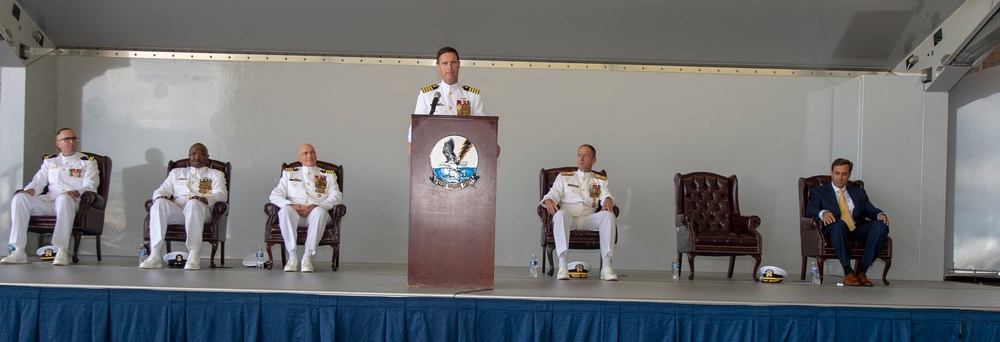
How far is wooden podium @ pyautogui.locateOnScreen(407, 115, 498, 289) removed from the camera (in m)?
4.88

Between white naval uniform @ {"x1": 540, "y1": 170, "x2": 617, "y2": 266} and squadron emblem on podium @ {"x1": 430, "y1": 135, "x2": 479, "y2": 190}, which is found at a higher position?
squadron emblem on podium @ {"x1": 430, "y1": 135, "x2": 479, "y2": 190}

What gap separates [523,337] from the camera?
4.64 m

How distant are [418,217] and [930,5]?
5.73m

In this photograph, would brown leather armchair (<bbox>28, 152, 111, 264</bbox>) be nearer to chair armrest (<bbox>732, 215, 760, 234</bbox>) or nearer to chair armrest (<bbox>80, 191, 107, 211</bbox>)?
chair armrest (<bbox>80, 191, 107, 211</bbox>)

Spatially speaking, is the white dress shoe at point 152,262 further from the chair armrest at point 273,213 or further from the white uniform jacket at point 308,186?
the white uniform jacket at point 308,186

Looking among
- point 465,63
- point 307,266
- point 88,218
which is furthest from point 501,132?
point 88,218

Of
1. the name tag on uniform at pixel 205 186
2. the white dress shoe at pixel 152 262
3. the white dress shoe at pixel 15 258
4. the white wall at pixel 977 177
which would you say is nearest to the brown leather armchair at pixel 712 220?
the white wall at pixel 977 177

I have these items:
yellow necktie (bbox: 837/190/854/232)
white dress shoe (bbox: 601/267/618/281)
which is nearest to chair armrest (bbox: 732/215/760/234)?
yellow necktie (bbox: 837/190/854/232)

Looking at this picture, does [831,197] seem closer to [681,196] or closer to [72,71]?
[681,196]

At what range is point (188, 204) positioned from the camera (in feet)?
22.9

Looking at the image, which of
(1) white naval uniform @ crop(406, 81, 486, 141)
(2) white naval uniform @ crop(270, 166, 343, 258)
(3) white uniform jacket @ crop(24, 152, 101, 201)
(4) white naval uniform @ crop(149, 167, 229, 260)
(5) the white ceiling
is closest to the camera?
(1) white naval uniform @ crop(406, 81, 486, 141)

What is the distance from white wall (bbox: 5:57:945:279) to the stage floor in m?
1.90

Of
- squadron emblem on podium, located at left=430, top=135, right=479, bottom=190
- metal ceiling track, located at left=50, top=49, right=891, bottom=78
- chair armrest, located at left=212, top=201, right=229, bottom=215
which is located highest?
metal ceiling track, located at left=50, top=49, right=891, bottom=78

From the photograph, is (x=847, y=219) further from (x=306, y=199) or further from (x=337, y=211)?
(x=306, y=199)
